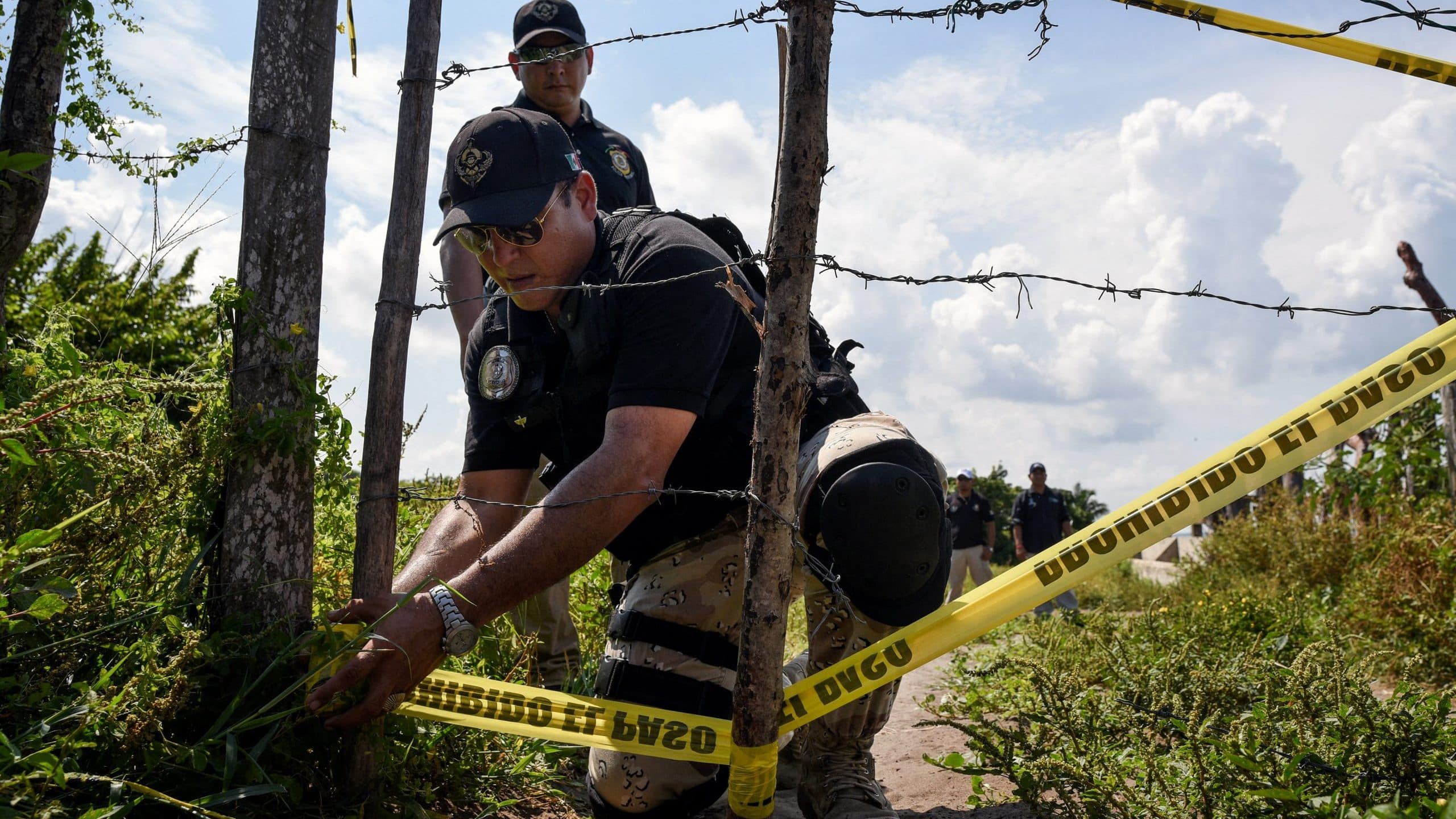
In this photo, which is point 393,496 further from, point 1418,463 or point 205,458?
point 1418,463

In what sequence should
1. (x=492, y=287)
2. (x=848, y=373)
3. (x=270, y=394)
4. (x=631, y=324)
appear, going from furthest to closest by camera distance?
(x=492, y=287) → (x=848, y=373) → (x=631, y=324) → (x=270, y=394)

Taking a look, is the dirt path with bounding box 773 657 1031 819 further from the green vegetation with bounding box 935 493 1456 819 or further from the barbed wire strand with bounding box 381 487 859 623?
the barbed wire strand with bounding box 381 487 859 623

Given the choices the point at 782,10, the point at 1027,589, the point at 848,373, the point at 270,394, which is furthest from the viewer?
the point at 848,373

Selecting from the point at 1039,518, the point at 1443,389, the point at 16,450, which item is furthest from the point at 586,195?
the point at 1039,518

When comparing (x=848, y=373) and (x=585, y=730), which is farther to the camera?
(x=848, y=373)

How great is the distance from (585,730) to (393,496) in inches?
29.5

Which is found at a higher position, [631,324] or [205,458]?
[631,324]

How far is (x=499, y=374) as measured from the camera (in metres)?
2.91

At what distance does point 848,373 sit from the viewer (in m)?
3.00

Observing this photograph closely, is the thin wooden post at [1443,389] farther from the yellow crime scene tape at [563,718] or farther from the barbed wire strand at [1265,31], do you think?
the yellow crime scene tape at [563,718]

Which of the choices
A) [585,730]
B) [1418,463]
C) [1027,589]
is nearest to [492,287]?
[585,730]

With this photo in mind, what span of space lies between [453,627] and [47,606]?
738mm

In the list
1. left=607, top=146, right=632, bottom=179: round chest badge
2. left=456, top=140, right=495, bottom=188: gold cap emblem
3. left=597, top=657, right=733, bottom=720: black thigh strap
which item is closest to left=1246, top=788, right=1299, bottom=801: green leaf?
left=597, top=657, right=733, bottom=720: black thigh strap

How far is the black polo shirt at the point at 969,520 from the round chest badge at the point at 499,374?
876 centimetres
